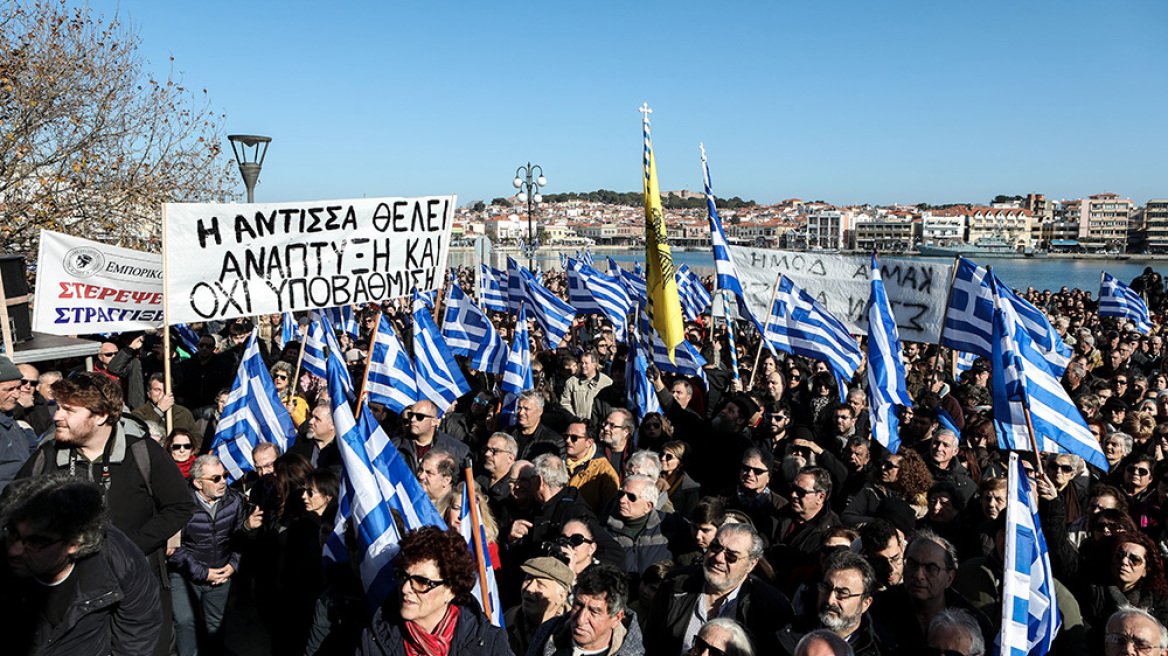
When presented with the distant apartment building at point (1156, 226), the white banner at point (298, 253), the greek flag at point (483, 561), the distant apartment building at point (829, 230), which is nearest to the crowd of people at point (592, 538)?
the greek flag at point (483, 561)

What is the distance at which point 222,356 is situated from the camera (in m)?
10.2

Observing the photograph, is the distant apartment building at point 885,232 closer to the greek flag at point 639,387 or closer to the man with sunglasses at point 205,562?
the greek flag at point 639,387

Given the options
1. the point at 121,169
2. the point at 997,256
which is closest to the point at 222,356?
the point at 121,169

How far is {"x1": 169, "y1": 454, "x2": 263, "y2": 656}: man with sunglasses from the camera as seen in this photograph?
4598 mm

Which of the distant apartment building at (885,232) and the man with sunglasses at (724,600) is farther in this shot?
the distant apartment building at (885,232)

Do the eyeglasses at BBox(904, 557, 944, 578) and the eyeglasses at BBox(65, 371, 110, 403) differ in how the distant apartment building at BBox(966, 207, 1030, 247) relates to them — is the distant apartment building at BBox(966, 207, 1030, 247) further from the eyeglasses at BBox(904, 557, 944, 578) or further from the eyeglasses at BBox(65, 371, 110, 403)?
the eyeglasses at BBox(65, 371, 110, 403)

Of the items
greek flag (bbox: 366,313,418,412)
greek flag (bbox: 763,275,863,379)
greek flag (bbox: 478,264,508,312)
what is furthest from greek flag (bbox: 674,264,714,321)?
greek flag (bbox: 366,313,418,412)

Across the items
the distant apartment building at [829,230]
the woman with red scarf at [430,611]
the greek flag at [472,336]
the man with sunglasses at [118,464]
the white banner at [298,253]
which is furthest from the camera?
the distant apartment building at [829,230]

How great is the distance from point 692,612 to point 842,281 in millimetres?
6935

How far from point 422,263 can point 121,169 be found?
825 cm

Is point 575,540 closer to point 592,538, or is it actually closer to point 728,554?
point 592,538

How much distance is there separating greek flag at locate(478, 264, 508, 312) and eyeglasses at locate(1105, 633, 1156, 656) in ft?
36.0

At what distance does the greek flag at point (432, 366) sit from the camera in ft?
24.2

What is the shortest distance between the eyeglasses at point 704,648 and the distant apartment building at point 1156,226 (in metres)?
176
